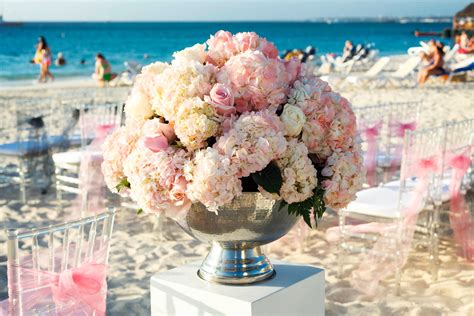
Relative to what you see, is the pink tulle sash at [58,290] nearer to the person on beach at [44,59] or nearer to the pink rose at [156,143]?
the pink rose at [156,143]

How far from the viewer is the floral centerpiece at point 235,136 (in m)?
1.72

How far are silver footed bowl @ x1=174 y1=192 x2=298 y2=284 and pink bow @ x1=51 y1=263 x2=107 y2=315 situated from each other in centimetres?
42

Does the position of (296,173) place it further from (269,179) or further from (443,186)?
(443,186)

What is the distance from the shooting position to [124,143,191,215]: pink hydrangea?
175 cm

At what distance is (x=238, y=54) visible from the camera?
191cm

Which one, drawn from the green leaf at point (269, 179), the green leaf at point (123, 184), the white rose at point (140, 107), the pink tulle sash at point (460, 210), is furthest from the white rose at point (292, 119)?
the pink tulle sash at point (460, 210)

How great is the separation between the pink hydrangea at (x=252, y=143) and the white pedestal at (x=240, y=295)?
383 mm

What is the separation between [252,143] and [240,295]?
17.6 inches

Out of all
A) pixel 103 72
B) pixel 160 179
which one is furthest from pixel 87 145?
pixel 103 72

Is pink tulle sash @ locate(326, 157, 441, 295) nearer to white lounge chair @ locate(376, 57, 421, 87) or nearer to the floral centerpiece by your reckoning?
the floral centerpiece

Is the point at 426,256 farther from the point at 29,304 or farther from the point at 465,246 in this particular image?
the point at 29,304

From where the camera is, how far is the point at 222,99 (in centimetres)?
176

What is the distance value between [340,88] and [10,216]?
10912 millimetres

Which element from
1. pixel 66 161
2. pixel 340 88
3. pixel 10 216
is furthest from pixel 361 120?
pixel 340 88
